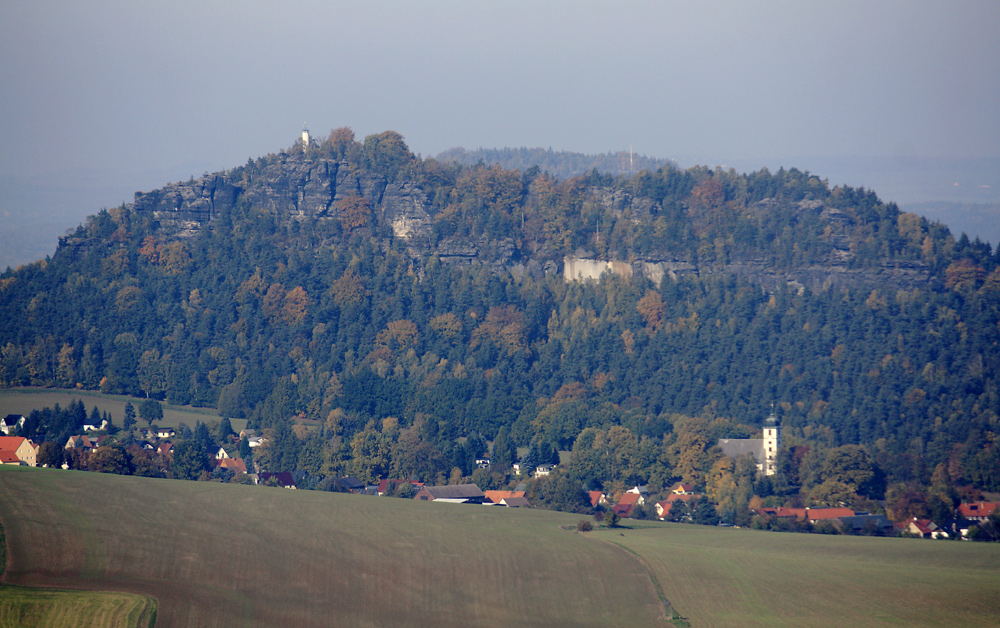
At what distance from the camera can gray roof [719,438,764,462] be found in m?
118

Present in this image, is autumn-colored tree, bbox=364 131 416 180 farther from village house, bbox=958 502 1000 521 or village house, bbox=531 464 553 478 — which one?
village house, bbox=958 502 1000 521

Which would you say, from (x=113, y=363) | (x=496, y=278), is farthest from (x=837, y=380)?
(x=113, y=363)

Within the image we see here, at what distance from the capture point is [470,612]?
56.1 m

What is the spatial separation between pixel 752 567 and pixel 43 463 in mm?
52362

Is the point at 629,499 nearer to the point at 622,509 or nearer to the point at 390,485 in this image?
the point at 622,509

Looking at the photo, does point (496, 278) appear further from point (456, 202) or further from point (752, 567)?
point (752, 567)

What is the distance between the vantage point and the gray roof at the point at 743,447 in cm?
11750

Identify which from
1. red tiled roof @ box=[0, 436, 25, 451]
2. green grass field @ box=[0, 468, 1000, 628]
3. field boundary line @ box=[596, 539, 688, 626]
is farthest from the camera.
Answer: red tiled roof @ box=[0, 436, 25, 451]

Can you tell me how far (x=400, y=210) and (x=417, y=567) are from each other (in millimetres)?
123843

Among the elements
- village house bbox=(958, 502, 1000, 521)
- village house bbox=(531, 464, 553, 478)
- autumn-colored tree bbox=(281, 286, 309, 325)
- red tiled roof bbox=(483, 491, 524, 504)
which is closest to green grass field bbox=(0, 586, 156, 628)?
red tiled roof bbox=(483, 491, 524, 504)

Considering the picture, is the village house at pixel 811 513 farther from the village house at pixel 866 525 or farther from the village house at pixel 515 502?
the village house at pixel 515 502

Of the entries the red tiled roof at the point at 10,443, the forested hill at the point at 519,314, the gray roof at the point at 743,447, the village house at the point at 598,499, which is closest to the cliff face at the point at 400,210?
the forested hill at the point at 519,314

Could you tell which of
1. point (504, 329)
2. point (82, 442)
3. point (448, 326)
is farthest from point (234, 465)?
point (504, 329)

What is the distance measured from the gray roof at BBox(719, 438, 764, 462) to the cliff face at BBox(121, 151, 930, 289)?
47114mm
